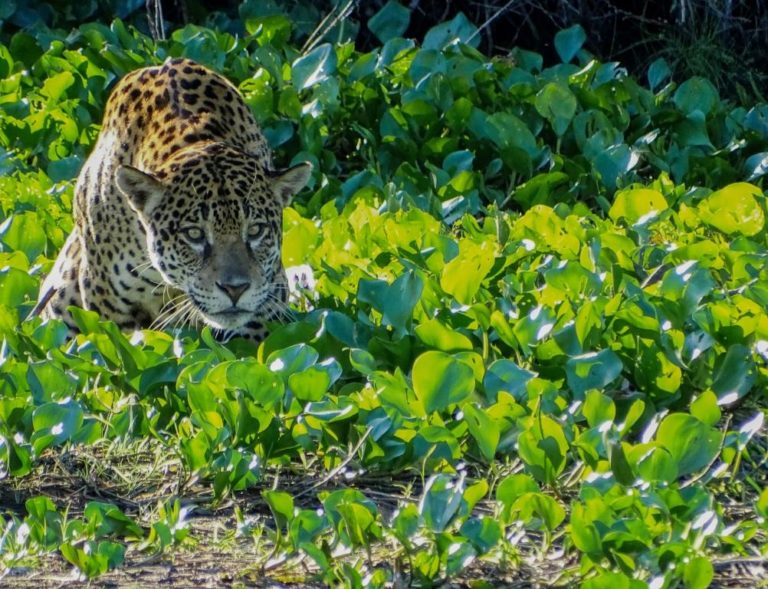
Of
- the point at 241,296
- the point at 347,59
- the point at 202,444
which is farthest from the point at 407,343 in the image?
the point at 347,59

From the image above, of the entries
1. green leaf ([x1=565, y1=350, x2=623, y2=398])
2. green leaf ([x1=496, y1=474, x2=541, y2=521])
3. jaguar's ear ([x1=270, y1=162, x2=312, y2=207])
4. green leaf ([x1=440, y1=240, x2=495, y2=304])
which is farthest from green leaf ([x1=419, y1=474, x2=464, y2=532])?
jaguar's ear ([x1=270, y1=162, x2=312, y2=207])

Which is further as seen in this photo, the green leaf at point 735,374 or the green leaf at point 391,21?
the green leaf at point 391,21

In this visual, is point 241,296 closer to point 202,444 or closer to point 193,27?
point 202,444

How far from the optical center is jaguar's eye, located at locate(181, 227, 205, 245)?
6020 millimetres

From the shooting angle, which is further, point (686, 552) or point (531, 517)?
point (531, 517)

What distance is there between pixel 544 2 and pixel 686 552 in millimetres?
7872

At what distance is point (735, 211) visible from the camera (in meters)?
7.26

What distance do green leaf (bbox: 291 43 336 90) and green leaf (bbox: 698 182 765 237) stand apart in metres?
2.70

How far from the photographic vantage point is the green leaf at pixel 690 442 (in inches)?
180

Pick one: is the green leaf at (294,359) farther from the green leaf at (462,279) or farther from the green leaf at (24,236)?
the green leaf at (24,236)

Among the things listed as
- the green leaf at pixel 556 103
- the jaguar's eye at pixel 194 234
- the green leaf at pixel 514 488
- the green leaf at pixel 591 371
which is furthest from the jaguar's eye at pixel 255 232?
the green leaf at pixel 556 103

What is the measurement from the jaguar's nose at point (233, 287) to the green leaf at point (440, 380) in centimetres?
120

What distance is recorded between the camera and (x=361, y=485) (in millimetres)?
4910

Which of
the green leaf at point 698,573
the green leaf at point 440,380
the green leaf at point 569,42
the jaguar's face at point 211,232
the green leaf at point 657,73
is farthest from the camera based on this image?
the green leaf at point 569,42
